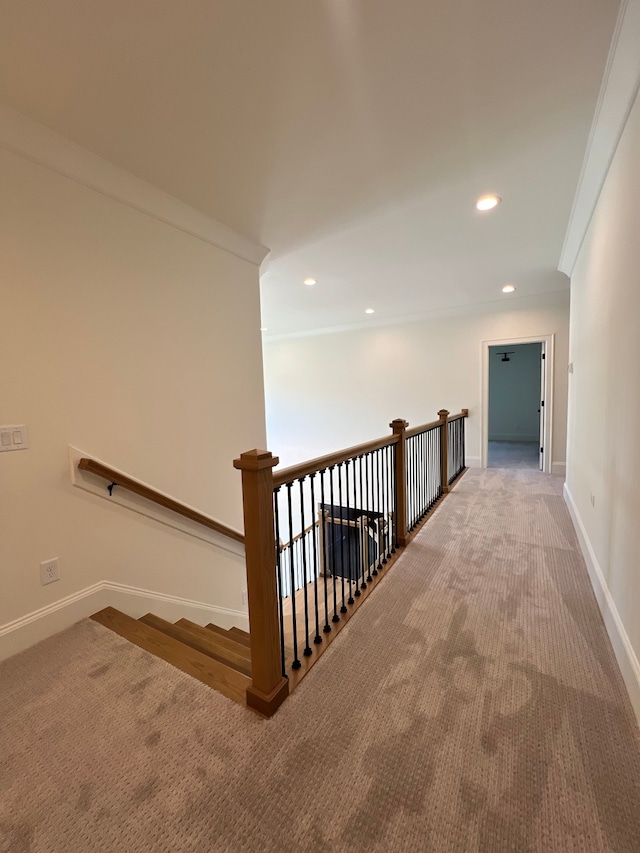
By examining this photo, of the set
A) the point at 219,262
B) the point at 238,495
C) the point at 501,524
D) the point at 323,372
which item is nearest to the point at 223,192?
the point at 219,262

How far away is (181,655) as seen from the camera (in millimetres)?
1643

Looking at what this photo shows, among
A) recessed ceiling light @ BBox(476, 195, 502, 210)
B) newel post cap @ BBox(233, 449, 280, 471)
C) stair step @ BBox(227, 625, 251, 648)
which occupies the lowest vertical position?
stair step @ BBox(227, 625, 251, 648)

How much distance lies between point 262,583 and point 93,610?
1.26 metres

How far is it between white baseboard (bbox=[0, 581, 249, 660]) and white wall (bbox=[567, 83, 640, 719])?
7.95ft

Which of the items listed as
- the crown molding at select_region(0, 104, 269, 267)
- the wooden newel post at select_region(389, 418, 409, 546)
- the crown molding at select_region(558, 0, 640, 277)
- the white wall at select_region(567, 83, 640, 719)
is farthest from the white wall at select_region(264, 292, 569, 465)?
the crown molding at select_region(0, 104, 269, 267)

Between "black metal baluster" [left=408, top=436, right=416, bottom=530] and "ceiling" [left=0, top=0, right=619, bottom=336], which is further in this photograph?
"black metal baluster" [left=408, top=436, right=416, bottom=530]

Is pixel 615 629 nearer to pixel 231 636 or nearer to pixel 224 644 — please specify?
pixel 224 644

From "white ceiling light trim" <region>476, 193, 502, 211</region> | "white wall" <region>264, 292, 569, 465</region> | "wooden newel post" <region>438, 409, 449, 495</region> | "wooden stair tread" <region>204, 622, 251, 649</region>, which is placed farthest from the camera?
"white wall" <region>264, 292, 569, 465</region>

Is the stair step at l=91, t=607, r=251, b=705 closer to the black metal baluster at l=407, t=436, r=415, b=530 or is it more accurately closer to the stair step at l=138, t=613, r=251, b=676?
the stair step at l=138, t=613, r=251, b=676

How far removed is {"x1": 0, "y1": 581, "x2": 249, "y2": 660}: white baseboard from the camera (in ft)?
5.52

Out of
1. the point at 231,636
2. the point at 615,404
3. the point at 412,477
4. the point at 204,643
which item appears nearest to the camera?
the point at 615,404

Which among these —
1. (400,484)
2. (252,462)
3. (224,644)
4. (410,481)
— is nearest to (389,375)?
(410,481)

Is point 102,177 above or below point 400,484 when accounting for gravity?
above

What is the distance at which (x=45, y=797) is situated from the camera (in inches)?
41.4
